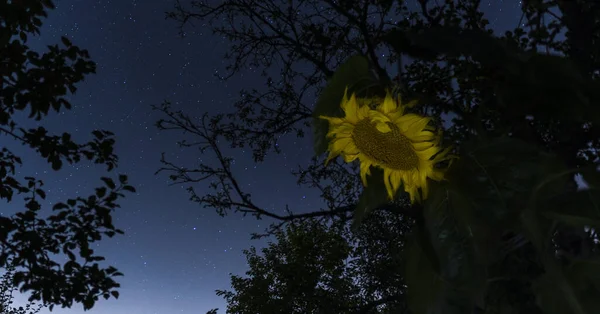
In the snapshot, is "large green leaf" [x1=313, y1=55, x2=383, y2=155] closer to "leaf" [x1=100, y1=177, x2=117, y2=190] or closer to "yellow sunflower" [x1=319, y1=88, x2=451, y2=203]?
"yellow sunflower" [x1=319, y1=88, x2=451, y2=203]

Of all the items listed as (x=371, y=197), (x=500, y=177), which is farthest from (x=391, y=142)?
(x=500, y=177)

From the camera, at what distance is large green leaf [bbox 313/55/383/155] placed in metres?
0.99

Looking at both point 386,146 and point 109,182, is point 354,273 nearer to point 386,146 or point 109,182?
point 109,182

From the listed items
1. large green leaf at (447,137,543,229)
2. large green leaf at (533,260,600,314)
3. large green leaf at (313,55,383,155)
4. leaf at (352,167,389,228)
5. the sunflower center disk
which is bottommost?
large green leaf at (533,260,600,314)

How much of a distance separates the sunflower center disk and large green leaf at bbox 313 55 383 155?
7 centimetres

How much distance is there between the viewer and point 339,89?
1.05 metres

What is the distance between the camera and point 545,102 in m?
0.90

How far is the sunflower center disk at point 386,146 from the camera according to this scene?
108cm

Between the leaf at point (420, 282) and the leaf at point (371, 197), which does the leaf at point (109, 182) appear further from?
the leaf at point (420, 282)

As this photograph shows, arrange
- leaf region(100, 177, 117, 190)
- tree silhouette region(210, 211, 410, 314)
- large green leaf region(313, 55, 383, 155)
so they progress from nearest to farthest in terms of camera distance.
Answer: large green leaf region(313, 55, 383, 155), leaf region(100, 177, 117, 190), tree silhouette region(210, 211, 410, 314)

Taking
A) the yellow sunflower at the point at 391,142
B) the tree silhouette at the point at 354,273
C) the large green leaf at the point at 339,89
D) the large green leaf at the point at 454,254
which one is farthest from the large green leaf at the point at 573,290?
the tree silhouette at the point at 354,273

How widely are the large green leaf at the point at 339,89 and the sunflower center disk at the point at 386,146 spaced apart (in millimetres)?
69

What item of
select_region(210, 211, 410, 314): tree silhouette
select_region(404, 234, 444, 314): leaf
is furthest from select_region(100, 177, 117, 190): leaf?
select_region(404, 234, 444, 314): leaf

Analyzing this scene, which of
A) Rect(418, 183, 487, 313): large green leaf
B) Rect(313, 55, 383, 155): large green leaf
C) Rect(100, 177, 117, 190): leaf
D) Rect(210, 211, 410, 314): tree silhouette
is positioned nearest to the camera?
Rect(418, 183, 487, 313): large green leaf
